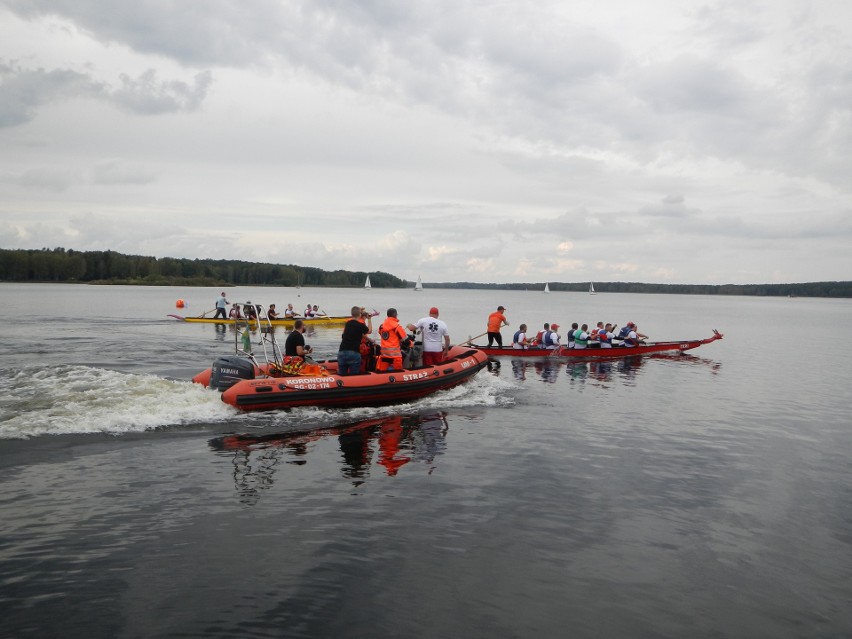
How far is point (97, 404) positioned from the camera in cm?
1103

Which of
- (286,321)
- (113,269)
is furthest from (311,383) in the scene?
(113,269)

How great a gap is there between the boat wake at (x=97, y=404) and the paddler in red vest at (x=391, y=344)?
3.65m

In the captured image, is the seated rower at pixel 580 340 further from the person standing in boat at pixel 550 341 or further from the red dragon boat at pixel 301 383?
the red dragon boat at pixel 301 383

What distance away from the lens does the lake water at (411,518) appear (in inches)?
204

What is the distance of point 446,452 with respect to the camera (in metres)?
9.94

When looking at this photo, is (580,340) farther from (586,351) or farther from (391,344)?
(391,344)

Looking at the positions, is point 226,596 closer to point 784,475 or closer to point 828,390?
point 784,475

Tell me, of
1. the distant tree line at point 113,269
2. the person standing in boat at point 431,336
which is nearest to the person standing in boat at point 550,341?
the person standing in boat at point 431,336

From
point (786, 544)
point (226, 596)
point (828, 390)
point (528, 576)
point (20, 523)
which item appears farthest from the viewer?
point (828, 390)

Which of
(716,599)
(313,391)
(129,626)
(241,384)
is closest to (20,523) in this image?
(129,626)

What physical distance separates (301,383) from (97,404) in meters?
3.78

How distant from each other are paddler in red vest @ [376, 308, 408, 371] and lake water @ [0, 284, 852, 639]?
1.15m

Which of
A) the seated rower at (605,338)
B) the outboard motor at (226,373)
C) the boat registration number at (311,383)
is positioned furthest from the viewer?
the seated rower at (605,338)

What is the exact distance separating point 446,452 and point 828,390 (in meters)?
14.9
